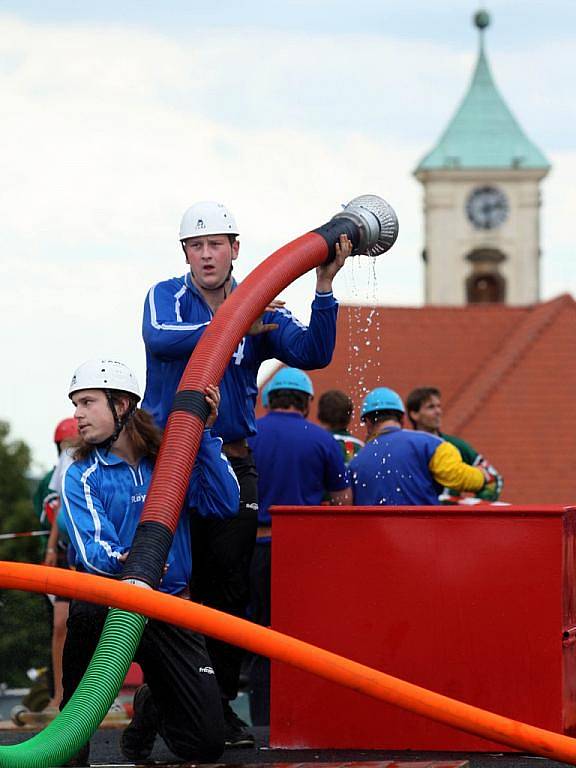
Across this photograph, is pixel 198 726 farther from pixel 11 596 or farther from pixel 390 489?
pixel 11 596

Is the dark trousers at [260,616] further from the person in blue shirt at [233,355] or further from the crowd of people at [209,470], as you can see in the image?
the person in blue shirt at [233,355]

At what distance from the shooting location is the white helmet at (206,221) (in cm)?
884

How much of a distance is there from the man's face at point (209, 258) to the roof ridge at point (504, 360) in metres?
49.5

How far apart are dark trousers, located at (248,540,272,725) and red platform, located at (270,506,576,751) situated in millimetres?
2604

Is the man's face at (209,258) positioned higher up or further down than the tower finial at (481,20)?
further down

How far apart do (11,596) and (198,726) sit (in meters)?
5.28

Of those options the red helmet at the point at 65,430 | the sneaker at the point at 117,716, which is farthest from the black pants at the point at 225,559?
the red helmet at the point at 65,430

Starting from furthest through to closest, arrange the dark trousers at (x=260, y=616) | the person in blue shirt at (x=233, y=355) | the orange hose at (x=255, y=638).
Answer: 1. the dark trousers at (x=260, y=616)
2. the person in blue shirt at (x=233, y=355)
3. the orange hose at (x=255, y=638)

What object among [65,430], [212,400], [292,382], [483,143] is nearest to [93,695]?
[212,400]

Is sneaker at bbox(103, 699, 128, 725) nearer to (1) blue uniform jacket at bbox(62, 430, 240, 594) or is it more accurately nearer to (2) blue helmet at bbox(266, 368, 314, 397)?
(2) blue helmet at bbox(266, 368, 314, 397)

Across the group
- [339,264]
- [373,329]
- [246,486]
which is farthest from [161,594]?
[373,329]

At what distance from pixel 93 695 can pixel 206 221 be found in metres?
2.24

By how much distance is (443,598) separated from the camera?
29.2 ft

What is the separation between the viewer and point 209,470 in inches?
328
